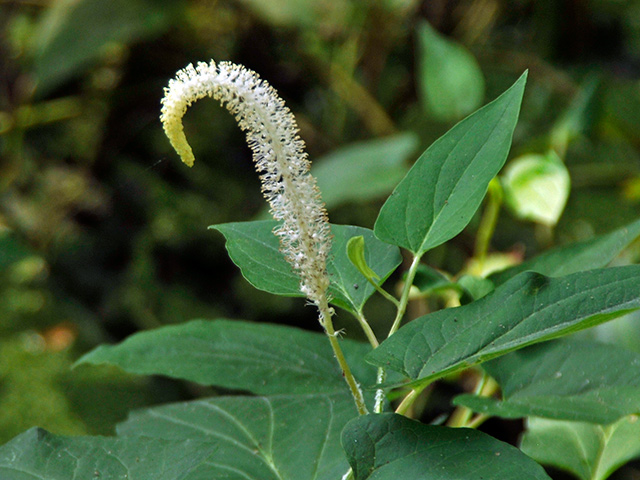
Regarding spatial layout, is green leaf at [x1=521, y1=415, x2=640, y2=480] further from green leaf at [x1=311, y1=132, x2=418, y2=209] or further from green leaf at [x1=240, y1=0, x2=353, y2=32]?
green leaf at [x1=240, y1=0, x2=353, y2=32]

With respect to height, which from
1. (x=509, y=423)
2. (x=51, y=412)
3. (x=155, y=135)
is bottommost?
(x=509, y=423)

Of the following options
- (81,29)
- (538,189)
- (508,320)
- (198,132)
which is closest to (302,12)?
(198,132)

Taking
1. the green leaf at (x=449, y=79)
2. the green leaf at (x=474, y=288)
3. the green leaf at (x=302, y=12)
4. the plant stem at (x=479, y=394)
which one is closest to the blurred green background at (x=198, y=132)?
the green leaf at (x=302, y=12)

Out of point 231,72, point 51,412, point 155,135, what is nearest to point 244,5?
point 155,135

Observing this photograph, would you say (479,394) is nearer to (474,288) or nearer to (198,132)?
(474,288)

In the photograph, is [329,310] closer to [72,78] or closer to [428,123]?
[428,123]
